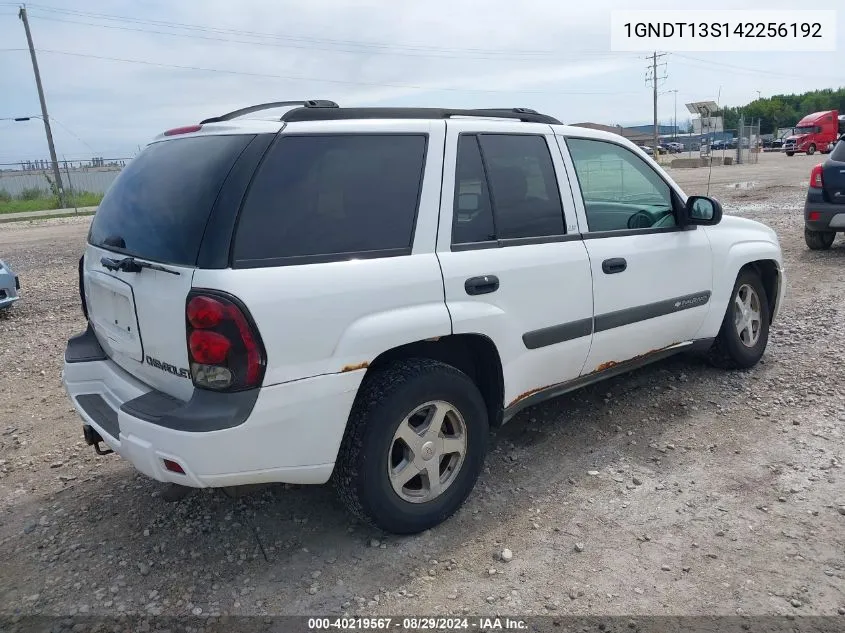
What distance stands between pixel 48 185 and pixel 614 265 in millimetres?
33314

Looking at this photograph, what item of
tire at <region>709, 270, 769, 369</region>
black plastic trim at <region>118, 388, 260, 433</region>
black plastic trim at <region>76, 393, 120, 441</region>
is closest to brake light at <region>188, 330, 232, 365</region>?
black plastic trim at <region>118, 388, 260, 433</region>

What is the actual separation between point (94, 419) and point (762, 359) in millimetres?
4630

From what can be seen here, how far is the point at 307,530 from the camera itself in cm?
321

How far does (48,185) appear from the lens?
31219mm

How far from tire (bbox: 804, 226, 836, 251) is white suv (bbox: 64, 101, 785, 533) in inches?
283

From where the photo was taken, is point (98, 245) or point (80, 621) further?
point (98, 245)

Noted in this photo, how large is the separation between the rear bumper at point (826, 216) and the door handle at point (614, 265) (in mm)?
6854

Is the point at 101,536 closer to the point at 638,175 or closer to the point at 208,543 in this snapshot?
the point at 208,543

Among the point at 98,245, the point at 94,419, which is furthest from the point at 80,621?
the point at 98,245

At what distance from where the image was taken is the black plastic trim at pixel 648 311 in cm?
380

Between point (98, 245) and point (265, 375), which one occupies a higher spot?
point (98, 245)

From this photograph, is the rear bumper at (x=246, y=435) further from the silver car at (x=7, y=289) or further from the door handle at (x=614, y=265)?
Answer: the silver car at (x=7, y=289)

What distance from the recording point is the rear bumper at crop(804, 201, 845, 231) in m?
9.07

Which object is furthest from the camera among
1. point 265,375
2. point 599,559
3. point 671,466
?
point 671,466
